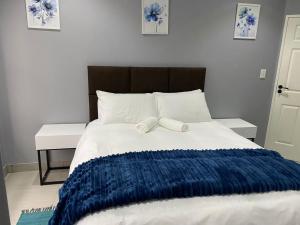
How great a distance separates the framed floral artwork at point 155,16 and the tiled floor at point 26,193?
2045mm

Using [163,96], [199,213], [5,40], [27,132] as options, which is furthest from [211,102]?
[5,40]

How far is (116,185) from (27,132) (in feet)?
6.22

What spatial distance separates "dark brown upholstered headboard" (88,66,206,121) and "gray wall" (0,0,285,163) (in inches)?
4.1

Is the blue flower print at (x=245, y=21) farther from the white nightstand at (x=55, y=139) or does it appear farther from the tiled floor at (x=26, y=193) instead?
the tiled floor at (x=26, y=193)

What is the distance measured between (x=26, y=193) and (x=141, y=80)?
1.75 meters

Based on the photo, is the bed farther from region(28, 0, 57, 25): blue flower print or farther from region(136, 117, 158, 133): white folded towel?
region(28, 0, 57, 25): blue flower print

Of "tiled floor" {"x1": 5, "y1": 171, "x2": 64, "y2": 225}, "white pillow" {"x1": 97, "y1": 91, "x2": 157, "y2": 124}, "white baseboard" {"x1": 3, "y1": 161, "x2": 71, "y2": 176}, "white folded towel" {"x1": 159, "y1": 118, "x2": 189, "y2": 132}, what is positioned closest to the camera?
"tiled floor" {"x1": 5, "y1": 171, "x2": 64, "y2": 225}

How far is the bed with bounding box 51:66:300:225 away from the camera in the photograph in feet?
4.12

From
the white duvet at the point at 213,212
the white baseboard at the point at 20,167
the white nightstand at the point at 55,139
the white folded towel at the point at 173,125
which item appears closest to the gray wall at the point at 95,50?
the white baseboard at the point at 20,167

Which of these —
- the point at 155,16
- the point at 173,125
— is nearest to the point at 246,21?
the point at 155,16

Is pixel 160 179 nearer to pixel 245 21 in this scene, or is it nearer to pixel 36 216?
pixel 36 216

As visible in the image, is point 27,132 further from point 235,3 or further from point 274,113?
point 274,113

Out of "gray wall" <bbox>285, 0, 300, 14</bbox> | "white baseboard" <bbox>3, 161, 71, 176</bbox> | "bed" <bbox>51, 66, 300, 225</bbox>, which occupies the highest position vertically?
"gray wall" <bbox>285, 0, 300, 14</bbox>

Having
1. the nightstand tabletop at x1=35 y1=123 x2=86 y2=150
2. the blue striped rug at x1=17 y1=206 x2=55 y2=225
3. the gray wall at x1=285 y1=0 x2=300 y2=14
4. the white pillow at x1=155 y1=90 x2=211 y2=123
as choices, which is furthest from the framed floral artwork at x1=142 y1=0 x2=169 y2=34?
the blue striped rug at x1=17 y1=206 x2=55 y2=225
